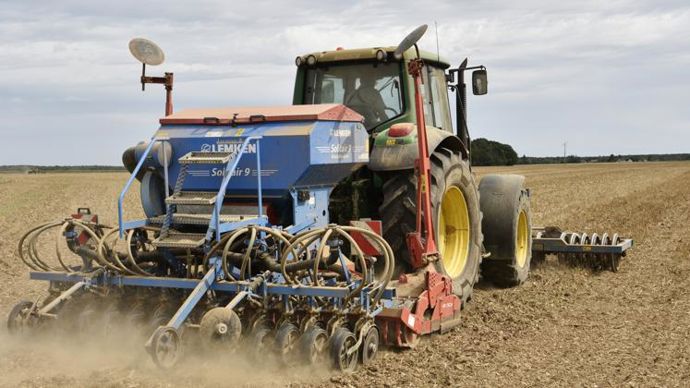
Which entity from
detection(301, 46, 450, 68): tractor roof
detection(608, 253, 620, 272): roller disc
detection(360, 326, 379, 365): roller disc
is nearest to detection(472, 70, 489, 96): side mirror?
detection(301, 46, 450, 68): tractor roof

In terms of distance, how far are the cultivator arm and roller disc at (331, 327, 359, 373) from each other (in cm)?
519

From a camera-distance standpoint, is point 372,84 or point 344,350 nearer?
point 344,350

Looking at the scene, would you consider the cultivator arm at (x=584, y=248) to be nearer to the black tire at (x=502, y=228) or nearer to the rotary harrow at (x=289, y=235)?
the black tire at (x=502, y=228)

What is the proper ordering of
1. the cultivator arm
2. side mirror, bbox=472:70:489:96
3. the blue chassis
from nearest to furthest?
the blue chassis → side mirror, bbox=472:70:489:96 → the cultivator arm

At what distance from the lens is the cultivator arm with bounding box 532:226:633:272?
9.88 metres

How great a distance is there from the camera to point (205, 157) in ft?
20.9

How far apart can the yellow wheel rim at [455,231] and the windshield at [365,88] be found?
3.38 ft

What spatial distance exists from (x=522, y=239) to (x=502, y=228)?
1.10 metres

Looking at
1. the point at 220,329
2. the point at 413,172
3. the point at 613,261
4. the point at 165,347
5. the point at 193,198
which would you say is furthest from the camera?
the point at 613,261

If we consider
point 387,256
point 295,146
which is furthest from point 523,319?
point 295,146

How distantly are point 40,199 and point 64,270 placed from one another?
67.7 feet

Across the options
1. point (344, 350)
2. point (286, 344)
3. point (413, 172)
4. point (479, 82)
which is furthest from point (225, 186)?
point (479, 82)

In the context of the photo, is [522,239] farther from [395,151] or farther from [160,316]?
[160,316]

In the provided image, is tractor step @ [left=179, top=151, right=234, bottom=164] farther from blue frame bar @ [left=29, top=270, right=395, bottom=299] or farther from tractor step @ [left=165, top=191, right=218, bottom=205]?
blue frame bar @ [left=29, top=270, right=395, bottom=299]
